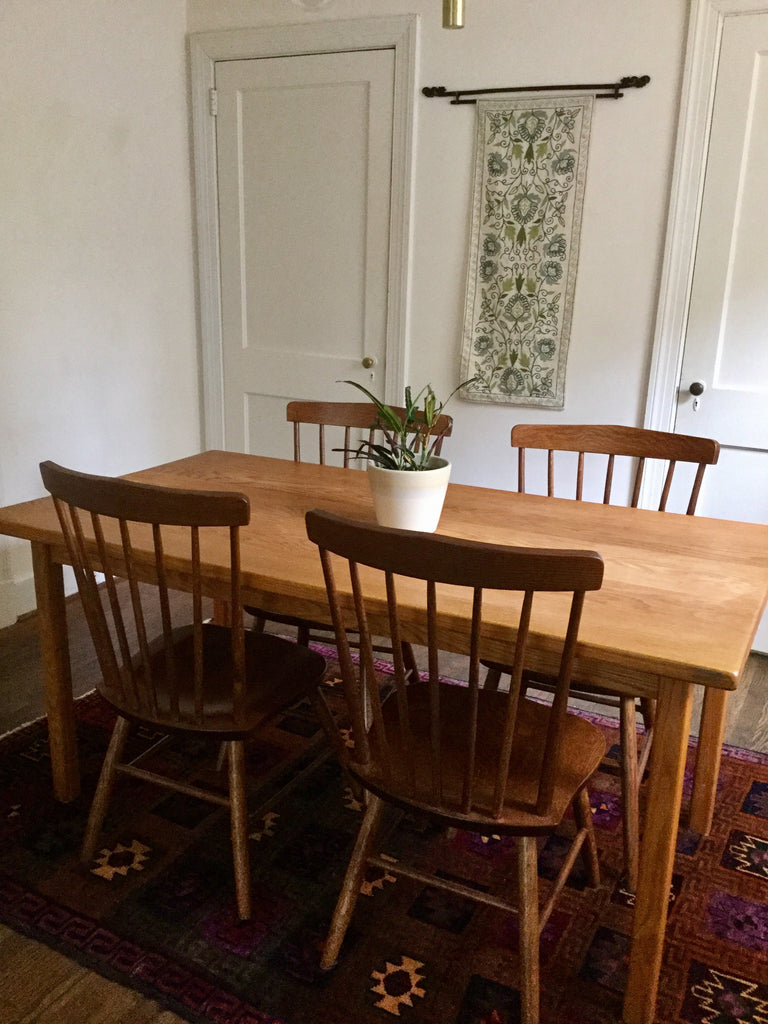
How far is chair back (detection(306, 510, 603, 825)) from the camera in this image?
43.9 inches

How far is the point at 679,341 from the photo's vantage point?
9.39 feet

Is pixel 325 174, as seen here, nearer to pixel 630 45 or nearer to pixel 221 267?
pixel 221 267

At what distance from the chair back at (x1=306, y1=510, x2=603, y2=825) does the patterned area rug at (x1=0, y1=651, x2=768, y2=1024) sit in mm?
411

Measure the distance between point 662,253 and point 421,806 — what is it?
2.21m

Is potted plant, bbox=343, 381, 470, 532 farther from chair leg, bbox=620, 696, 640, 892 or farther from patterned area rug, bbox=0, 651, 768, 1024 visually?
patterned area rug, bbox=0, 651, 768, 1024

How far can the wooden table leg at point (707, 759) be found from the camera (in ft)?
5.98

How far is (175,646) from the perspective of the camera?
187 cm

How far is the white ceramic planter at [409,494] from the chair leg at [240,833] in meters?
0.54

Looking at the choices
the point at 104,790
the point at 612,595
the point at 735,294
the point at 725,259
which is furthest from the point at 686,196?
the point at 104,790

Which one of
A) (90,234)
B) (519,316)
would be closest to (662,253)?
(519,316)

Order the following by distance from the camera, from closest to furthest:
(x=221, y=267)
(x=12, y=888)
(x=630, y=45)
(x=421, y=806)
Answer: (x=421, y=806) < (x=12, y=888) < (x=630, y=45) < (x=221, y=267)

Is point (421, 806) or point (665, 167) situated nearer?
point (421, 806)

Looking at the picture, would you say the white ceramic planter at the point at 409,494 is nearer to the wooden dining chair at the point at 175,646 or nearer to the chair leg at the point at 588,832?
the wooden dining chair at the point at 175,646

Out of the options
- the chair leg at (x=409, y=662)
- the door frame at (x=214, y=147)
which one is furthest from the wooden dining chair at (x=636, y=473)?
the door frame at (x=214, y=147)
